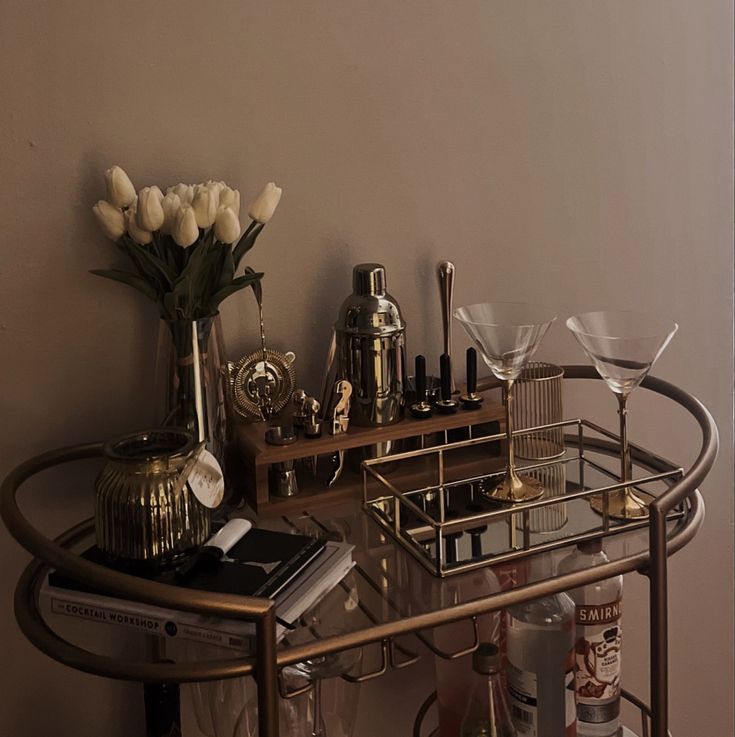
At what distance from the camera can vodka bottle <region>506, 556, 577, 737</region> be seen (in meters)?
1.09

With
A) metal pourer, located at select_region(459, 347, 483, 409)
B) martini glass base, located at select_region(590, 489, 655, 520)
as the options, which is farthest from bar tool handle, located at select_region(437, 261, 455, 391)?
martini glass base, located at select_region(590, 489, 655, 520)

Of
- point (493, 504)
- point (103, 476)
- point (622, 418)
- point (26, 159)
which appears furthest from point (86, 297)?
point (622, 418)

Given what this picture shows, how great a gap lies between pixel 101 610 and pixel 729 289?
3.74 ft

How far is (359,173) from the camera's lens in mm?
1261

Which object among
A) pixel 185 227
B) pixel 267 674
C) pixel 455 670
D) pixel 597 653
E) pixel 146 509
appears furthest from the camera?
pixel 455 670

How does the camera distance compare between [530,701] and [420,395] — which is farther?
[420,395]

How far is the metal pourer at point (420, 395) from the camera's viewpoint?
118cm

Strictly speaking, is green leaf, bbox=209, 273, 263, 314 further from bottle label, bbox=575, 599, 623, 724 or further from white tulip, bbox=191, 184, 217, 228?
bottle label, bbox=575, 599, 623, 724

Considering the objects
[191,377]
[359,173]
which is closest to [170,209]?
[191,377]

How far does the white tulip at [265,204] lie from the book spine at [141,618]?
0.45 metres

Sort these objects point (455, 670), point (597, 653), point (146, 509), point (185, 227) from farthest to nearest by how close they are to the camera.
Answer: point (455, 670), point (597, 653), point (185, 227), point (146, 509)

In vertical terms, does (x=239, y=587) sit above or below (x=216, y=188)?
below

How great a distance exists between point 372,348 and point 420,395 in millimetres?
94

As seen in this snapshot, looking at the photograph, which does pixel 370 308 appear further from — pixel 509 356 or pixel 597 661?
pixel 597 661
